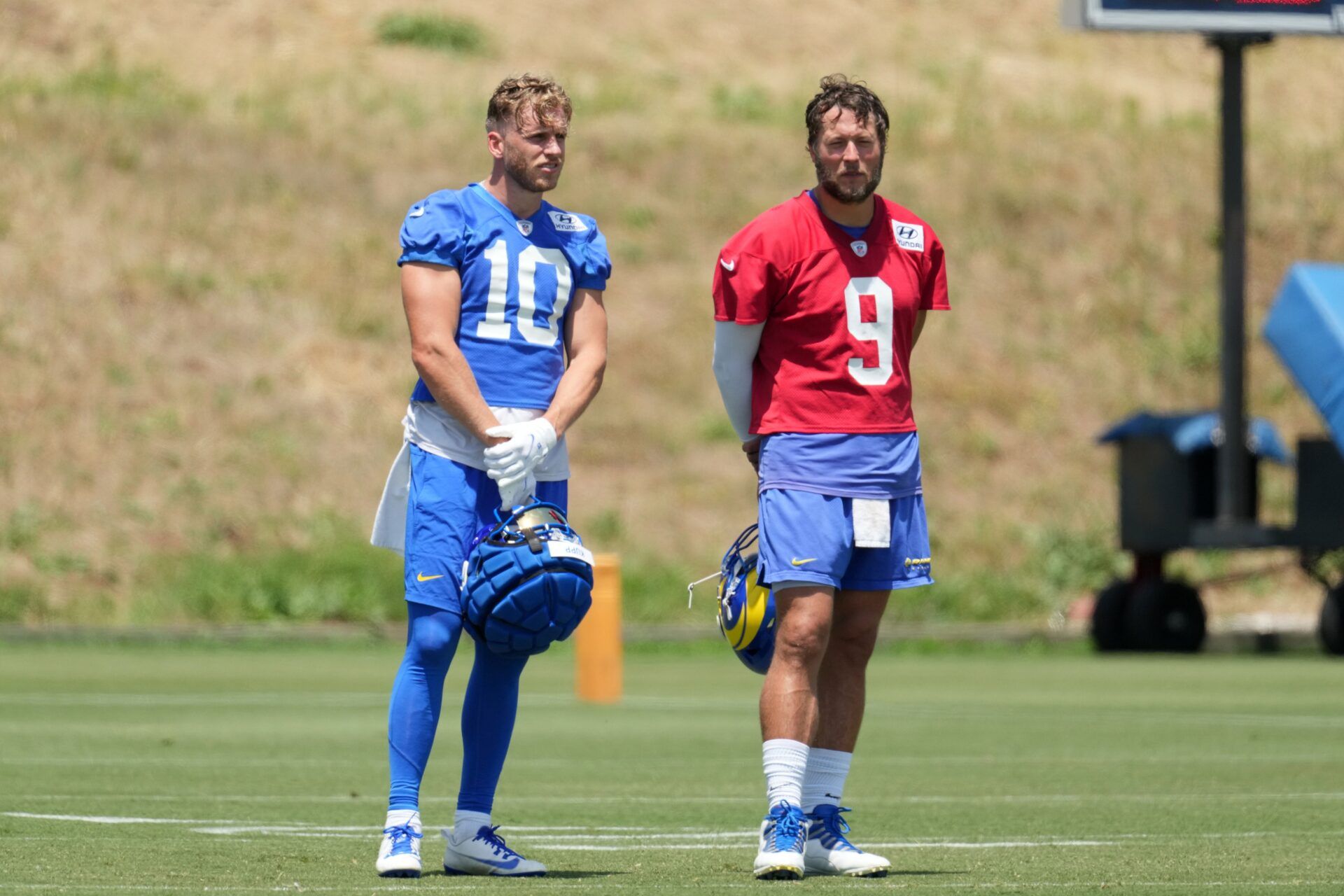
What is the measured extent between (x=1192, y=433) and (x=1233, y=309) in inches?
61.0

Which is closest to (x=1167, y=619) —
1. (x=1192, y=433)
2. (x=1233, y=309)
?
(x=1192, y=433)

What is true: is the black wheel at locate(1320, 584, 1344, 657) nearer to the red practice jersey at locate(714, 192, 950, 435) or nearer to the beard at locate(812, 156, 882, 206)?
the red practice jersey at locate(714, 192, 950, 435)

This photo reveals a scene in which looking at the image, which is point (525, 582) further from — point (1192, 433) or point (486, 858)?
point (1192, 433)

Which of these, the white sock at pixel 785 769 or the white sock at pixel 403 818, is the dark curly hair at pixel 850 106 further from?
the white sock at pixel 403 818

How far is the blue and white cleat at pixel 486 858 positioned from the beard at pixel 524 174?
1.95 meters

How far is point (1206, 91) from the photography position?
5831 centimetres

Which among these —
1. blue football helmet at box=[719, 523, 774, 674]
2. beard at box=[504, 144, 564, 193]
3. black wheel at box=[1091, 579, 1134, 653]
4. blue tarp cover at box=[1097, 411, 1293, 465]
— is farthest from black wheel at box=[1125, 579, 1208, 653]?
beard at box=[504, 144, 564, 193]

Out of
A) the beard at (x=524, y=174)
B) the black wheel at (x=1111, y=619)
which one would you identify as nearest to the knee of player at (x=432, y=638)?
the beard at (x=524, y=174)

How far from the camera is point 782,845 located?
7.36 metres

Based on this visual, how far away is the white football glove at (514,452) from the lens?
293 inches

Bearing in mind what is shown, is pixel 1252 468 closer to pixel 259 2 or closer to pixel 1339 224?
pixel 1339 224

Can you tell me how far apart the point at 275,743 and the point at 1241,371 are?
16.9 meters

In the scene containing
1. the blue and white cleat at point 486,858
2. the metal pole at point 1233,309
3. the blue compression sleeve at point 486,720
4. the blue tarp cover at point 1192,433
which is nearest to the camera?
the blue and white cleat at point 486,858

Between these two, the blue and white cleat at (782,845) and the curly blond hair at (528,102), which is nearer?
the blue and white cleat at (782,845)
